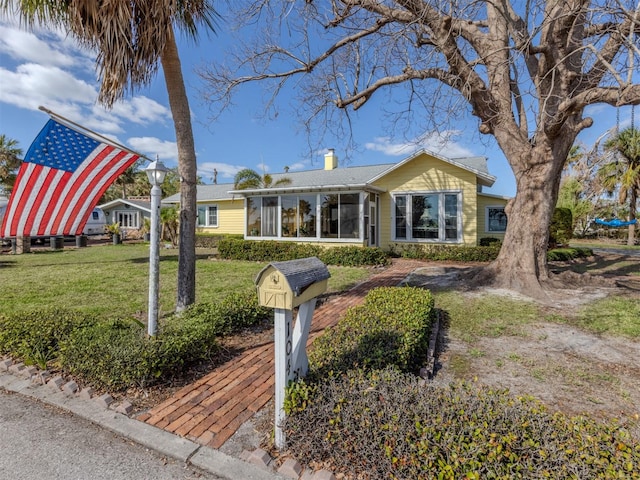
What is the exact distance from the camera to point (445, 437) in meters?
1.98

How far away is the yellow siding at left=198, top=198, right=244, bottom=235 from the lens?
2008cm

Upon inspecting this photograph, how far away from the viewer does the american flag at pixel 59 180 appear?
451cm

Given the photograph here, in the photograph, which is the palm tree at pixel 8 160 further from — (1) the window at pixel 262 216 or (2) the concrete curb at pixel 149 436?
(2) the concrete curb at pixel 149 436

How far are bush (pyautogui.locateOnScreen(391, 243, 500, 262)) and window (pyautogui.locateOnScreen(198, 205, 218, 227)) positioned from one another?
39.9ft

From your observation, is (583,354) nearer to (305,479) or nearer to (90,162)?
(305,479)

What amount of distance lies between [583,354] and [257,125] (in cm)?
918

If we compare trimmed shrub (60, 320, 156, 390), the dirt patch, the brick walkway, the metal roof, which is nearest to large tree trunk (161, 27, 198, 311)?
trimmed shrub (60, 320, 156, 390)

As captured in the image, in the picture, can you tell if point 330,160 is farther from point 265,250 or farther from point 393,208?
point 265,250

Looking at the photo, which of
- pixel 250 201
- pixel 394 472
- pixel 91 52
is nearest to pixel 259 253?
pixel 250 201

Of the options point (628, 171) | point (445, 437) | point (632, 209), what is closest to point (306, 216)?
point (445, 437)

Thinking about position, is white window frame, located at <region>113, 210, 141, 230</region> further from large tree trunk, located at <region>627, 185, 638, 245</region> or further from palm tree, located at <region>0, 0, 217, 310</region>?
large tree trunk, located at <region>627, 185, 638, 245</region>

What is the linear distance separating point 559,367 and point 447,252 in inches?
389

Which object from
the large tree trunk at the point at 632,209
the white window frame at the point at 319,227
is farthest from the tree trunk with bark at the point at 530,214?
the large tree trunk at the point at 632,209

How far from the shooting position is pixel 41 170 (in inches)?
187
